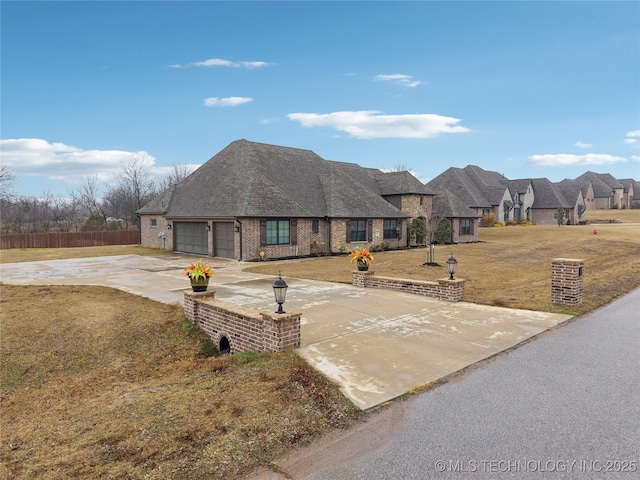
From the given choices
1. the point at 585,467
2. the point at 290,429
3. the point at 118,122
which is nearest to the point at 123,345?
the point at 290,429

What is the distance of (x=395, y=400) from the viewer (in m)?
5.14

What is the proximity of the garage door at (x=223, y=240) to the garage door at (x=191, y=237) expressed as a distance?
1.33 meters

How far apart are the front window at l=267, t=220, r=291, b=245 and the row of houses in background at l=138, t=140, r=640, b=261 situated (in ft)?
0.21

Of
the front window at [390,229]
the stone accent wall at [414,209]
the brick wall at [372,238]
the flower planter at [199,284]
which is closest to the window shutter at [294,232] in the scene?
the brick wall at [372,238]

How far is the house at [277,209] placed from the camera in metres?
24.3

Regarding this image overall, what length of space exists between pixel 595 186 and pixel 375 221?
252ft

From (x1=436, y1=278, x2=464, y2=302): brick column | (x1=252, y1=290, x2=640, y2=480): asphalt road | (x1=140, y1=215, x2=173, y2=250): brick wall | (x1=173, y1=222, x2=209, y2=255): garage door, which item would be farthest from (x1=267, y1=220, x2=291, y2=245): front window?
(x1=252, y1=290, x2=640, y2=480): asphalt road

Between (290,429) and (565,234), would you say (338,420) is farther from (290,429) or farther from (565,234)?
(565,234)

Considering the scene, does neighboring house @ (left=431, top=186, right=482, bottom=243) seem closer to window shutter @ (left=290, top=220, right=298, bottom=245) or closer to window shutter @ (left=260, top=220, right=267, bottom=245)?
window shutter @ (left=290, top=220, right=298, bottom=245)

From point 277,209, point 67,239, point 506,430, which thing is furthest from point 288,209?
point 67,239

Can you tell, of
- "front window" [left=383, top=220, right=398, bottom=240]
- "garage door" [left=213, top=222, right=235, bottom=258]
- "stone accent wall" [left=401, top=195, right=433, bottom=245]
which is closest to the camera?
"garage door" [left=213, top=222, right=235, bottom=258]

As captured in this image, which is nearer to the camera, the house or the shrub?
the house

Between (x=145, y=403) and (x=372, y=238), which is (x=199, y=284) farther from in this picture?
(x=372, y=238)

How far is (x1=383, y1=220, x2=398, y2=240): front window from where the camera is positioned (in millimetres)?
31109
